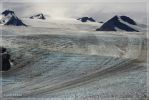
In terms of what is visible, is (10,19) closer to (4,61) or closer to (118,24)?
(4,61)

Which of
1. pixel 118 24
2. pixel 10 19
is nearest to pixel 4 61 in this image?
pixel 10 19

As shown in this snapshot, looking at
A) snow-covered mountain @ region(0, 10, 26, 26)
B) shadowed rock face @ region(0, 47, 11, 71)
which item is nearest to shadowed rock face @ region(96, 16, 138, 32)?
snow-covered mountain @ region(0, 10, 26, 26)

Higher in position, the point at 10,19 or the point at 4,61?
the point at 10,19

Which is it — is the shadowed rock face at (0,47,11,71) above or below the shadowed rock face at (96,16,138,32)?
below

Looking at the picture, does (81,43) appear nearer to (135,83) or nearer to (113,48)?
(113,48)

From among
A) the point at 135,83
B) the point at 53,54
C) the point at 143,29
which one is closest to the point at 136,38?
the point at 143,29

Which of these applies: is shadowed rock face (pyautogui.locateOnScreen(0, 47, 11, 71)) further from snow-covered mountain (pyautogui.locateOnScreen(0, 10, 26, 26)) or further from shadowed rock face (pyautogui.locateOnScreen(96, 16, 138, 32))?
shadowed rock face (pyautogui.locateOnScreen(96, 16, 138, 32))
